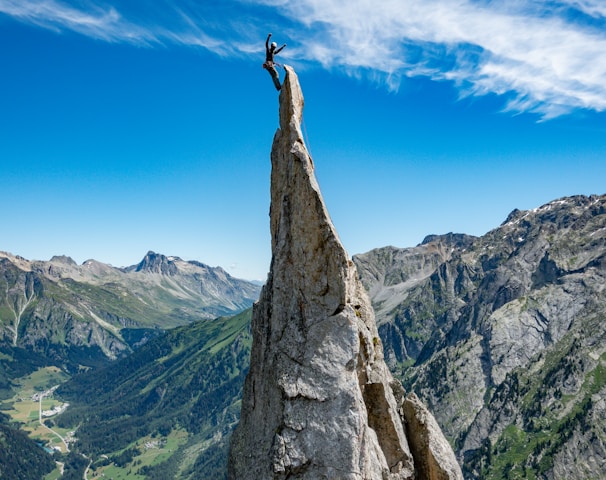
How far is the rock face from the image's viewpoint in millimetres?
21297

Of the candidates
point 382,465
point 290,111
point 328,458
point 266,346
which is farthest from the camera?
point 290,111

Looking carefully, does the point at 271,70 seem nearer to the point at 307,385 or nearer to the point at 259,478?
the point at 307,385

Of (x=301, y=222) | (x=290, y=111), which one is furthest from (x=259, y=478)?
(x=290, y=111)

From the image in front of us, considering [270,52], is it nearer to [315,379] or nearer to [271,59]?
[271,59]

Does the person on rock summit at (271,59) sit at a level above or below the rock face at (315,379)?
above

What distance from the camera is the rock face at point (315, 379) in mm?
21297

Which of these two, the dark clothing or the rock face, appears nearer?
the rock face

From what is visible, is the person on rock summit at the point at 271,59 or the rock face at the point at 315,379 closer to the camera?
the rock face at the point at 315,379

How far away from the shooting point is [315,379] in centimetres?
2214

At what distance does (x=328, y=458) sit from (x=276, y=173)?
54.3 ft

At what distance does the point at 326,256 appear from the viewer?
23.7 metres

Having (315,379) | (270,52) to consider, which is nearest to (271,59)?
(270,52)

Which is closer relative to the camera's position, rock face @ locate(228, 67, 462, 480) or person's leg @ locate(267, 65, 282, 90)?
rock face @ locate(228, 67, 462, 480)

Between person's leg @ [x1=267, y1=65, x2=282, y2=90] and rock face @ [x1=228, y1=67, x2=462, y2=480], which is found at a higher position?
person's leg @ [x1=267, y1=65, x2=282, y2=90]
